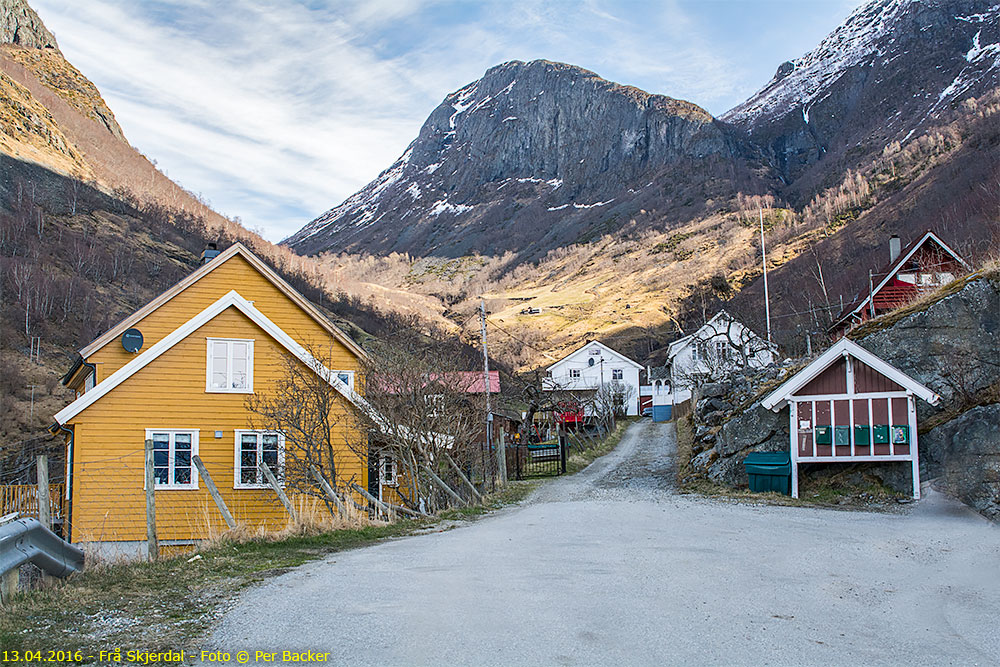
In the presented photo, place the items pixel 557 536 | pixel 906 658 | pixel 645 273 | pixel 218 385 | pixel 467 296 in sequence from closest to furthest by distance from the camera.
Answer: pixel 906 658 < pixel 557 536 < pixel 218 385 < pixel 645 273 < pixel 467 296

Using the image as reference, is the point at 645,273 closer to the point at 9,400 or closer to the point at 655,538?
the point at 9,400

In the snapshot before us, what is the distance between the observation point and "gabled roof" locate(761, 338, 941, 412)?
1970 cm

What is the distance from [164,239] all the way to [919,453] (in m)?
88.5

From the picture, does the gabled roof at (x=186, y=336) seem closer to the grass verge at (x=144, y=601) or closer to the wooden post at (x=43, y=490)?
the wooden post at (x=43, y=490)

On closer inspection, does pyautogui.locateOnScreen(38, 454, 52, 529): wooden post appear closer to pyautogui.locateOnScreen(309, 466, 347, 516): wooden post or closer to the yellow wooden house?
pyautogui.locateOnScreen(309, 466, 347, 516): wooden post

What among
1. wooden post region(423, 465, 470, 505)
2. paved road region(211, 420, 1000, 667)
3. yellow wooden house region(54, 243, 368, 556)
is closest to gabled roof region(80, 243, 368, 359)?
yellow wooden house region(54, 243, 368, 556)

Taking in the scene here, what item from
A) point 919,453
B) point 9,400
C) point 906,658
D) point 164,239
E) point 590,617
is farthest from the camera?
point 164,239

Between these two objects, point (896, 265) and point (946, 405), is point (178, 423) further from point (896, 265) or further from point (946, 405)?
point (896, 265)

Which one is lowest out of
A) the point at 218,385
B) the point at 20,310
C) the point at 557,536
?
the point at 557,536

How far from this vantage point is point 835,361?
814 inches

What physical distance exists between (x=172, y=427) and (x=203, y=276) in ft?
16.5

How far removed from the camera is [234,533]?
522 inches

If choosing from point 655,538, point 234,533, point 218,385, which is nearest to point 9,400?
point 218,385

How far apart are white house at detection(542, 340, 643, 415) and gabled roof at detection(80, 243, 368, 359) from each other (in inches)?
2274
